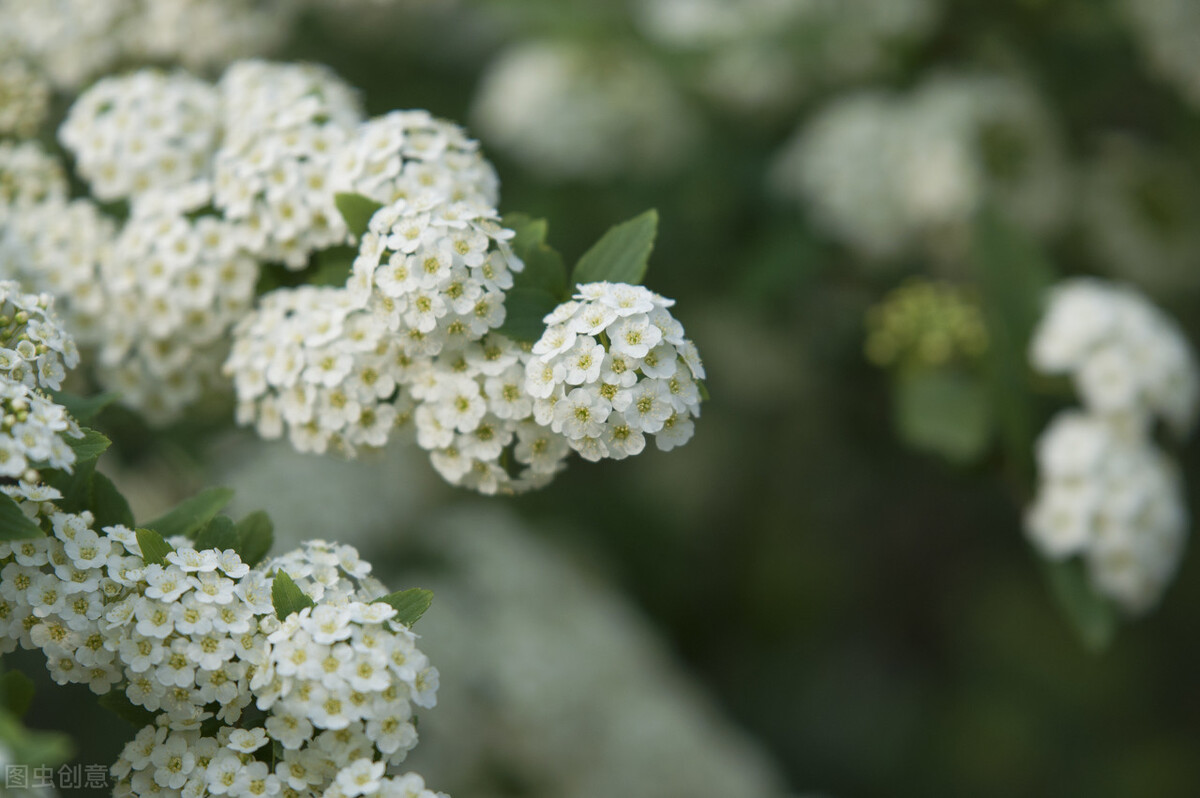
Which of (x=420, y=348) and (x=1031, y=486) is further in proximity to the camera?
(x=1031, y=486)

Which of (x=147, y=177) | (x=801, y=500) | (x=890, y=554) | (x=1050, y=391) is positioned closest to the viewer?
(x=147, y=177)

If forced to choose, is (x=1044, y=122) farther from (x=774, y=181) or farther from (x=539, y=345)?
(x=539, y=345)

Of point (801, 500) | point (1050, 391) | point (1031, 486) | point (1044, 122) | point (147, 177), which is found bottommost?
point (147, 177)

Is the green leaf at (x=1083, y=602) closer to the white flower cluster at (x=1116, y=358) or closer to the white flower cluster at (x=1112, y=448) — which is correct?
the white flower cluster at (x=1112, y=448)

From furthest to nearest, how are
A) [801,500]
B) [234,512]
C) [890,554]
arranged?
[890,554]
[801,500]
[234,512]

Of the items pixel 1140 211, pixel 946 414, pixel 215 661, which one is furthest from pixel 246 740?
pixel 1140 211

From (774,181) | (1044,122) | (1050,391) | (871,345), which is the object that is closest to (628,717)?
(871,345)

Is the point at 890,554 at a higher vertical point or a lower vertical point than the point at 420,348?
higher
